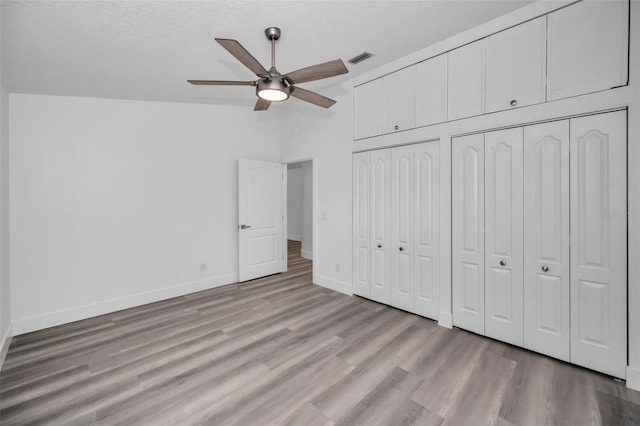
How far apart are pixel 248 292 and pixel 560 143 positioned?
13.6ft

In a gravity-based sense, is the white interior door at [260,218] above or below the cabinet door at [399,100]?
below

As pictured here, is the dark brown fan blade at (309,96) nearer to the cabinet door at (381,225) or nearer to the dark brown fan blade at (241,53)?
the dark brown fan blade at (241,53)

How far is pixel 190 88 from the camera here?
3.55 meters

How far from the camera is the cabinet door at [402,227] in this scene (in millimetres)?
3408

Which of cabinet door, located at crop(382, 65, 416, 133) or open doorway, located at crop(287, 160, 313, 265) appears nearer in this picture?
cabinet door, located at crop(382, 65, 416, 133)

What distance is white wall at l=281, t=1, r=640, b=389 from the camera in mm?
2035

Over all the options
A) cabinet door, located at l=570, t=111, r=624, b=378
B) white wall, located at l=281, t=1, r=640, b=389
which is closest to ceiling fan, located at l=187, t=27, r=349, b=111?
white wall, located at l=281, t=1, r=640, b=389

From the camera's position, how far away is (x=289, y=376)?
2223 millimetres

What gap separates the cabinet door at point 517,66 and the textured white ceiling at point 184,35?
0.74 feet

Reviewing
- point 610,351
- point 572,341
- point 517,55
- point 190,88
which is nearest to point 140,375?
point 190,88

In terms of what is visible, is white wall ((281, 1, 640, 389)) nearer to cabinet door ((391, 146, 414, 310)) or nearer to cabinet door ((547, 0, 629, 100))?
cabinet door ((547, 0, 629, 100))

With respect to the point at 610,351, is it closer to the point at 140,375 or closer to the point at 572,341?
the point at 572,341

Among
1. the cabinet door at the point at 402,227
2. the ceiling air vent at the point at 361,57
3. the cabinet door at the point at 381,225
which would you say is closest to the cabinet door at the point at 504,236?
the cabinet door at the point at 402,227

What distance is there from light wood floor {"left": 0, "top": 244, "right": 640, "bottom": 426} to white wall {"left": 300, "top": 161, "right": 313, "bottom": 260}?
3499mm
